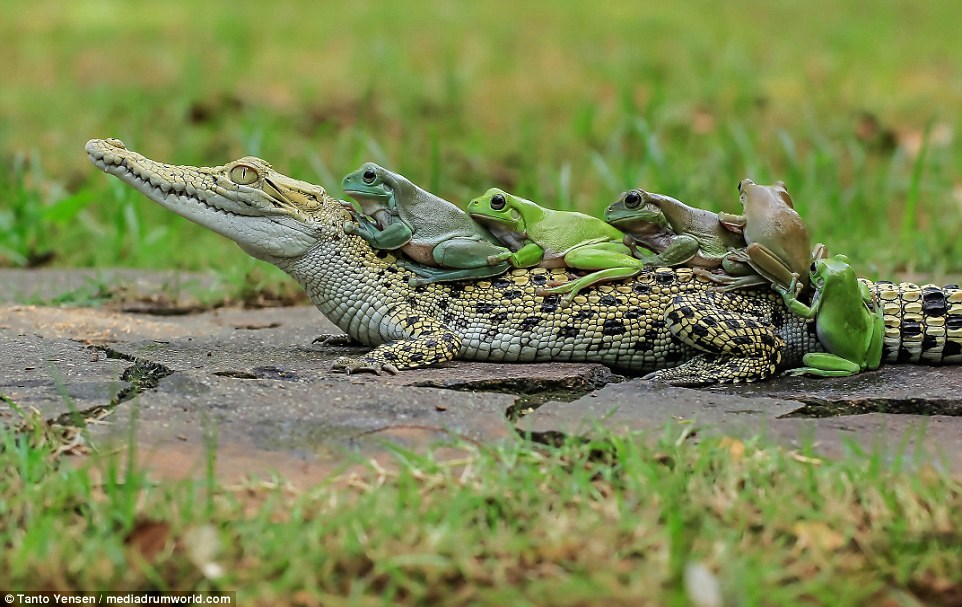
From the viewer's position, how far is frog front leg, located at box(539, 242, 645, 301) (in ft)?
15.8

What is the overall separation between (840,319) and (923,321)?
47 cm

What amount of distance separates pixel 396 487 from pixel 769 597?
119cm

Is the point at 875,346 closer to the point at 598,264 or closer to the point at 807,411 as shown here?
the point at 807,411

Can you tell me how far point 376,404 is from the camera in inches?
164

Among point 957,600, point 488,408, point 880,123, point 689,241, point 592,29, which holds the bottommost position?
point 957,600

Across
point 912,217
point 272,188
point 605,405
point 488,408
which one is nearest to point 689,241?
point 605,405

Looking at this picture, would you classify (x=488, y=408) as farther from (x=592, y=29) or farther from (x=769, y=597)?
(x=592, y=29)

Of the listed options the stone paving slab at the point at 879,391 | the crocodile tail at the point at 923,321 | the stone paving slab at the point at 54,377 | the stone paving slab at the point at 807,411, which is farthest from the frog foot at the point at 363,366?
the crocodile tail at the point at 923,321

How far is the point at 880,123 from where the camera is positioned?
10.5m

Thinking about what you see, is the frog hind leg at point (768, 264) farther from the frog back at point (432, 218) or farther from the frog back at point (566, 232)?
the frog back at point (432, 218)

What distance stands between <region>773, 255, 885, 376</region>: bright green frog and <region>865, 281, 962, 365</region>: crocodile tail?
2.9 inches

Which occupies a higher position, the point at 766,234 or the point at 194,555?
the point at 766,234

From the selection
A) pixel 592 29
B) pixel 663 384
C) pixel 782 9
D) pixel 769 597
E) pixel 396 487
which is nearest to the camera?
pixel 769 597

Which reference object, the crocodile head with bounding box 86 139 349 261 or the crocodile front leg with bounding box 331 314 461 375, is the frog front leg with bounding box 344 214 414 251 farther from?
the crocodile front leg with bounding box 331 314 461 375
